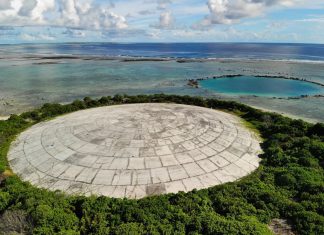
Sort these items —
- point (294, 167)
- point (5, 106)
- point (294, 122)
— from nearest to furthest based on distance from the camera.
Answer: point (294, 167) → point (294, 122) → point (5, 106)

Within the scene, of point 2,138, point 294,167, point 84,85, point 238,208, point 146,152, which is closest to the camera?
point 238,208

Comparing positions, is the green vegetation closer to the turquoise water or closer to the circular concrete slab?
the circular concrete slab

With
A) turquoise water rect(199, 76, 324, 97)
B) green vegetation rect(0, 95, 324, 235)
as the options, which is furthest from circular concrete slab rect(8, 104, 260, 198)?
turquoise water rect(199, 76, 324, 97)

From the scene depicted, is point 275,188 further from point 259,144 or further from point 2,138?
point 2,138

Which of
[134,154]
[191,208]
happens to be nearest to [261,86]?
[134,154]

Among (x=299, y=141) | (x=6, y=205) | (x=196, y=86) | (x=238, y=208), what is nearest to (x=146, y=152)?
(x=238, y=208)

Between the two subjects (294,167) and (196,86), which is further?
(196,86)

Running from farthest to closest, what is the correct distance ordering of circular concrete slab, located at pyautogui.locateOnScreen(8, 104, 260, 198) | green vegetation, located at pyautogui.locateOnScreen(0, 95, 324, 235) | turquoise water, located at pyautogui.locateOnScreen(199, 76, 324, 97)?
1. turquoise water, located at pyautogui.locateOnScreen(199, 76, 324, 97)
2. circular concrete slab, located at pyautogui.locateOnScreen(8, 104, 260, 198)
3. green vegetation, located at pyautogui.locateOnScreen(0, 95, 324, 235)
